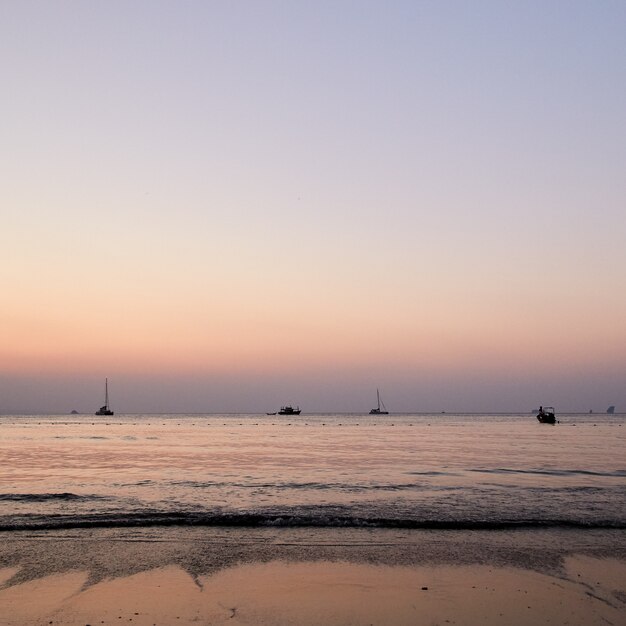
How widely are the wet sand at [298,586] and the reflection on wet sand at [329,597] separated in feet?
0.07

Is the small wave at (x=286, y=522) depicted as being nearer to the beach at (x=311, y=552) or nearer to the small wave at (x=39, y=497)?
the beach at (x=311, y=552)

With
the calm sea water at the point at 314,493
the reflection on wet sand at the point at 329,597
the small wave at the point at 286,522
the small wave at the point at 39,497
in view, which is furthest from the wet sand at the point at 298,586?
the small wave at the point at 39,497

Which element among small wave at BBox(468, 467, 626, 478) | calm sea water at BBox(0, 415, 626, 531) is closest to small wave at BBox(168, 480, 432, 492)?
calm sea water at BBox(0, 415, 626, 531)

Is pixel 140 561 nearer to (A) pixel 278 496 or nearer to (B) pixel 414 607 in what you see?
(B) pixel 414 607

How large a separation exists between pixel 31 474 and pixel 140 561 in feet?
76.7

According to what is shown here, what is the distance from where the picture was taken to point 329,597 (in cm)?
1020

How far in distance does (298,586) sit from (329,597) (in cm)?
87

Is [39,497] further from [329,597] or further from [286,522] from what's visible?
[329,597]


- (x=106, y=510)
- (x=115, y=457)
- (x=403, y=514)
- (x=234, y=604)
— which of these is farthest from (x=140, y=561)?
(x=115, y=457)

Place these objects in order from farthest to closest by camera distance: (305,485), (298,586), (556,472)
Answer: (556,472)
(305,485)
(298,586)

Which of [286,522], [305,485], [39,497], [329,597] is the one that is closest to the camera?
[329,597]

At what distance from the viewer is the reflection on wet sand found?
9156 millimetres

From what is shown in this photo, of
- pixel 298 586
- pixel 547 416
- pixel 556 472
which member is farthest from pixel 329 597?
pixel 547 416

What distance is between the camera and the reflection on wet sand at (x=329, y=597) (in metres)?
9.16
